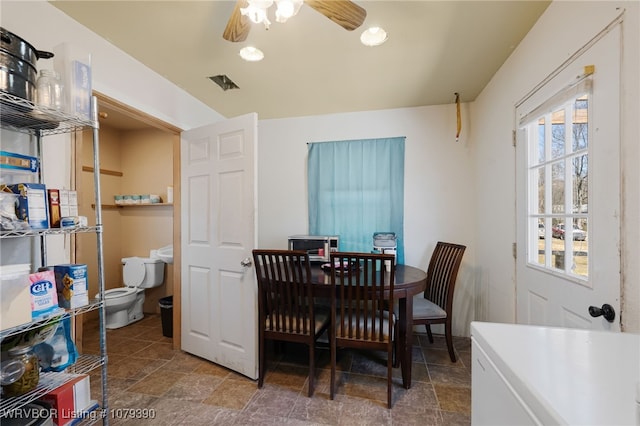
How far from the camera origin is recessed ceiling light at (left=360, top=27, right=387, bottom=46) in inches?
64.1

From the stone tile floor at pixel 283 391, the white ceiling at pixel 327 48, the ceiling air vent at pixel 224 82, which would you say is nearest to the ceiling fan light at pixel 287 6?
the white ceiling at pixel 327 48

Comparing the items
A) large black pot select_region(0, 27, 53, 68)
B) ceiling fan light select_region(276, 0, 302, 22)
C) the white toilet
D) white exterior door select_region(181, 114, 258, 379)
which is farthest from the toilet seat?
ceiling fan light select_region(276, 0, 302, 22)

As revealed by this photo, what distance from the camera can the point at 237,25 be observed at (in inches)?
50.4

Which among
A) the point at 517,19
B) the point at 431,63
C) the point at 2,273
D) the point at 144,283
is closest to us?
the point at 2,273

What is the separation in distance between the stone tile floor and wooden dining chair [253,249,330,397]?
172 mm

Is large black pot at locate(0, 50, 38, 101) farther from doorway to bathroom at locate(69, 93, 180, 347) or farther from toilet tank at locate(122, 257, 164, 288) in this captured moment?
toilet tank at locate(122, 257, 164, 288)

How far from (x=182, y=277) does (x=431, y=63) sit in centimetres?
279

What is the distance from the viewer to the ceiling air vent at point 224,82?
2214mm

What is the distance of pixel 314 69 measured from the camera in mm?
2098

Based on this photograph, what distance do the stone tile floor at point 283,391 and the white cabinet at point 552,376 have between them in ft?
3.26

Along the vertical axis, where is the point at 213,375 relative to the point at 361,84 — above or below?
below

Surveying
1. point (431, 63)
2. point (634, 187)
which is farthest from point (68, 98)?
point (634, 187)

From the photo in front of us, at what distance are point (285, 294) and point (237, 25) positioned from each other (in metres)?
1.63

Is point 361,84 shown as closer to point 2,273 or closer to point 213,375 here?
point 2,273
